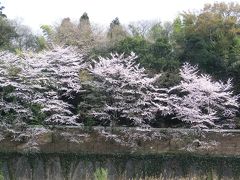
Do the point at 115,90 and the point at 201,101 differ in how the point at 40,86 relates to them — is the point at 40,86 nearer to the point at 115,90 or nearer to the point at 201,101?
the point at 115,90

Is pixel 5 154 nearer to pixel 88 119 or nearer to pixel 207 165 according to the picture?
pixel 88 119

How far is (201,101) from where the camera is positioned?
1511 centimetres

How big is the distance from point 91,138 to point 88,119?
580mm

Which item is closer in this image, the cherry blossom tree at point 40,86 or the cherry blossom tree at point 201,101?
the cherry blossom tree at point 40,86

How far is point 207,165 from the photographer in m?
14.8

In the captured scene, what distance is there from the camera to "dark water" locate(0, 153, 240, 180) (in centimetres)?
1441

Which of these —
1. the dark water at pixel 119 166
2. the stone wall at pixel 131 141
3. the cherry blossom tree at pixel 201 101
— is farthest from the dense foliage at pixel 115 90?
the dark water at pixel 119 166

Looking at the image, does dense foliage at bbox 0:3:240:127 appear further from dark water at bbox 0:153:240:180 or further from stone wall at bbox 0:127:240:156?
dark water at bbox 0:153:240:180

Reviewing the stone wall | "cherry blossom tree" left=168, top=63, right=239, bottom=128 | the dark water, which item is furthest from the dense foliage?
the dark water

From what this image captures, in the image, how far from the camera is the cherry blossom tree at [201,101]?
1487cm

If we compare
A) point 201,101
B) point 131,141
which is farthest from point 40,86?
point 201,101

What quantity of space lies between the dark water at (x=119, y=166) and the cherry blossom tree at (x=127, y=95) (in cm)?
120

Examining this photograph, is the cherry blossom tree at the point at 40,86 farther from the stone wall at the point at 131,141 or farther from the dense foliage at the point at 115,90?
the stone wall at the point at 131,141

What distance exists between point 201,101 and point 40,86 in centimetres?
487
